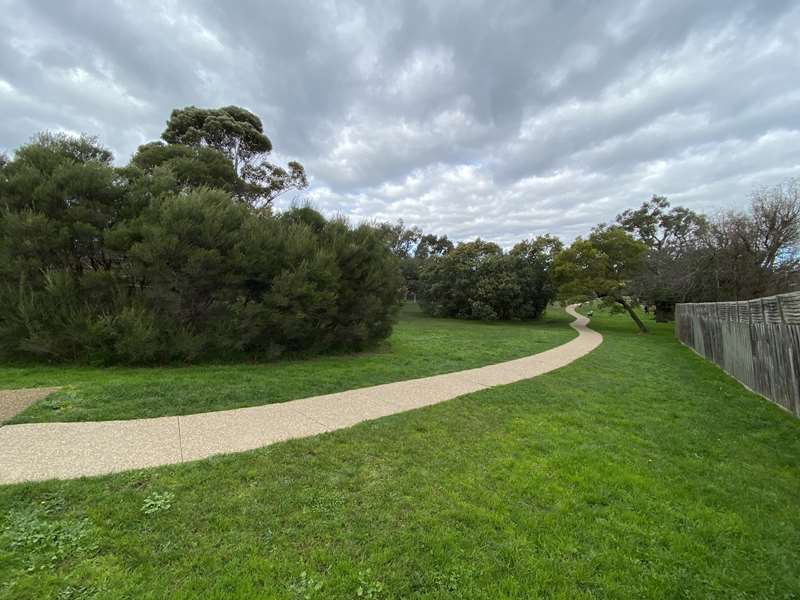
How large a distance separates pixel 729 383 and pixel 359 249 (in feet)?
26.3

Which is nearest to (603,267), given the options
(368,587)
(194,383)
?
(194,383)

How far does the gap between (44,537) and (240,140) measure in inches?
968

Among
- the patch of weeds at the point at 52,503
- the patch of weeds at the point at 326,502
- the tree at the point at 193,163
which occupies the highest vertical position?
the tree at the point at 193,163

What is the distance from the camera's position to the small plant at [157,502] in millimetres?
2361

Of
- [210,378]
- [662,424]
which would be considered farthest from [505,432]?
[210,378]

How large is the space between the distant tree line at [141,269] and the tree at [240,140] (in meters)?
12.5

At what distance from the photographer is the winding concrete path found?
291cm

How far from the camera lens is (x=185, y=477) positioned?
9.06 ft

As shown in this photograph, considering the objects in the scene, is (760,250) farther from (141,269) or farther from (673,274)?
(141,269)

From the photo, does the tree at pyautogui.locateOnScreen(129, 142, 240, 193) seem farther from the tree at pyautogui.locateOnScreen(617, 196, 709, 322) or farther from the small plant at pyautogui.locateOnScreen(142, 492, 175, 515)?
the tree at pyautogui.locateOnScreen(617, 196, 709, 322)

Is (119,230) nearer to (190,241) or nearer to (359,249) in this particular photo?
(190,241)

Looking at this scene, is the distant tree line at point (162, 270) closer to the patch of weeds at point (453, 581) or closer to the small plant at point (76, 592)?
the small plant at point (76, 592)

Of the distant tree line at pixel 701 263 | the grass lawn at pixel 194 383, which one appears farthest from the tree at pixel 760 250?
the grass lawn at pixel 194 383

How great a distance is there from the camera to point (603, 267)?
2033cm
